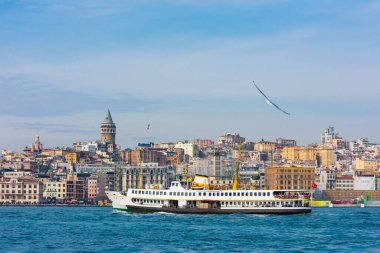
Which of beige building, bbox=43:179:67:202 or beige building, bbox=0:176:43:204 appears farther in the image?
beige building, bbox=43:179:67:202

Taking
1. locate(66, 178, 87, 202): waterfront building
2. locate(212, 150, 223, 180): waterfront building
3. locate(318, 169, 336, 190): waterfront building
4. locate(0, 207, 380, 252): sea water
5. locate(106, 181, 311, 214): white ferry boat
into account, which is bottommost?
locate(0, 207, 380, 252): sea water

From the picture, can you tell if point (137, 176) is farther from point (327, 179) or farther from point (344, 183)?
point (344, 183)

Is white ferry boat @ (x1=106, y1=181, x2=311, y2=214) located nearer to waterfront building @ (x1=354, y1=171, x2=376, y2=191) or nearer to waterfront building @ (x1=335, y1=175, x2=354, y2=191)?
waterfront building @ (x1=354, y1=171, x2=376, y2=191)

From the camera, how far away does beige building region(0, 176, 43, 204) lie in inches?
6063

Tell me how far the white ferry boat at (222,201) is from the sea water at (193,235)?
4.47 meters

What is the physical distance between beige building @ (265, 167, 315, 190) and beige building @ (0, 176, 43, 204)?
37.3 m

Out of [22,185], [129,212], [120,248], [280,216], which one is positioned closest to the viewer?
[120,248]

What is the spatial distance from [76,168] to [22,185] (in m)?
31.0

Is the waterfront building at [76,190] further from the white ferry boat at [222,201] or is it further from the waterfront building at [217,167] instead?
the white ferry boat at [222,201]

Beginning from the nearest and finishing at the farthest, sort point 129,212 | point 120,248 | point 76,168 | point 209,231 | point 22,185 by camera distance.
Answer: point 120,248 → point 209,231 → point 129,212 → point 22,185 → point 76,168

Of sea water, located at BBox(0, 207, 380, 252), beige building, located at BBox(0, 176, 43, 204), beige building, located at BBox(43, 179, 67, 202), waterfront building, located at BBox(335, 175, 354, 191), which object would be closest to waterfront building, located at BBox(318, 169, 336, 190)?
waterfront building, located at BBox(335, 175, 354, 191)

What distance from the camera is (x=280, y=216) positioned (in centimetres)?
7619

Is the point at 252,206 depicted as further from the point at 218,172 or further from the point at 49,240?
the point at 218,172

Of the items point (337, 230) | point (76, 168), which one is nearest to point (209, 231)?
point (337, 230)
